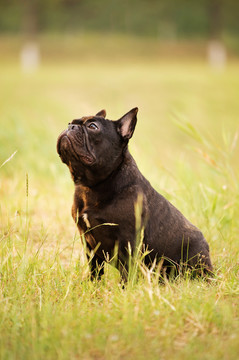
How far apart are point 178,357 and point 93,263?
1447 millimetres

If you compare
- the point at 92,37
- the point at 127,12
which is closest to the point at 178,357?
the point at 92,37

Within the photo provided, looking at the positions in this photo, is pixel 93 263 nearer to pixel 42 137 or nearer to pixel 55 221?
pixel 55 221

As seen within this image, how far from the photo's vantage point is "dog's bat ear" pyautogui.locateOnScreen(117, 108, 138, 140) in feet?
10.9

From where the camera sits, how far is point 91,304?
302 cm

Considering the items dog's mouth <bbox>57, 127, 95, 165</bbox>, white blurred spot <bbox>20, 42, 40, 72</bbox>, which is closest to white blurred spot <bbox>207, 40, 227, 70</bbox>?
white blurred spot <bbox>20, 42, 40, 72</bbox>

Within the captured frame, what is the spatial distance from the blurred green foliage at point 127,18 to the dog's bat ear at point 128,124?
4593 cm

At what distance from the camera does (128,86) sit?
18906mm

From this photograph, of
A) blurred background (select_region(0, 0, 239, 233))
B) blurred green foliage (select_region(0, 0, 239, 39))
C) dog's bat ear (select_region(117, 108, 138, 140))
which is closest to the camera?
dog's bat ear (select_region(117, 108, 138, 140))


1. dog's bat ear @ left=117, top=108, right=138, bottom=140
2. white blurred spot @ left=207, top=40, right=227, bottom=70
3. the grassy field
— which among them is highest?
white blurred spot @ left=207, top=40, right=227, bottom=70

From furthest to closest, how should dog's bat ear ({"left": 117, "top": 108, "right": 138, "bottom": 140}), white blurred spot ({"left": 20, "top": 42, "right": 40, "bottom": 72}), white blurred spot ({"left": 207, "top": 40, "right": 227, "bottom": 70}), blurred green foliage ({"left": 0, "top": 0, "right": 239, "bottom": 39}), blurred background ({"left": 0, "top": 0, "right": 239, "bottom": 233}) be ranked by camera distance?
blurred green foliage ({"left": 0, "top": 0, "right": 239, "bottom": 39}), white blurred spot ({"left": 207, "top": 40, "right": 227, "bottom": 70}), white blurred spot ({"left": 20, "top": 42, "right": 40, "bottom": 72}), blurred background ({"left": 0, "top": 0, "right": 239, "bottom": 233}), dog's bat ear ({"left": 117, "top": 108, "right": 138, "bottom": 140})

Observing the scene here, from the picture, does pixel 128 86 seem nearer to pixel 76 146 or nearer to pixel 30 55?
pixel 76 146

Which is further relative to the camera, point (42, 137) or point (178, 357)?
point (42, 137)

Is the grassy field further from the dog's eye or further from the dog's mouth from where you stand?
the dog's eye

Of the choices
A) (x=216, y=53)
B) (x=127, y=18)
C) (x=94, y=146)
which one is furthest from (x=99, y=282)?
(x=127, y=18)
